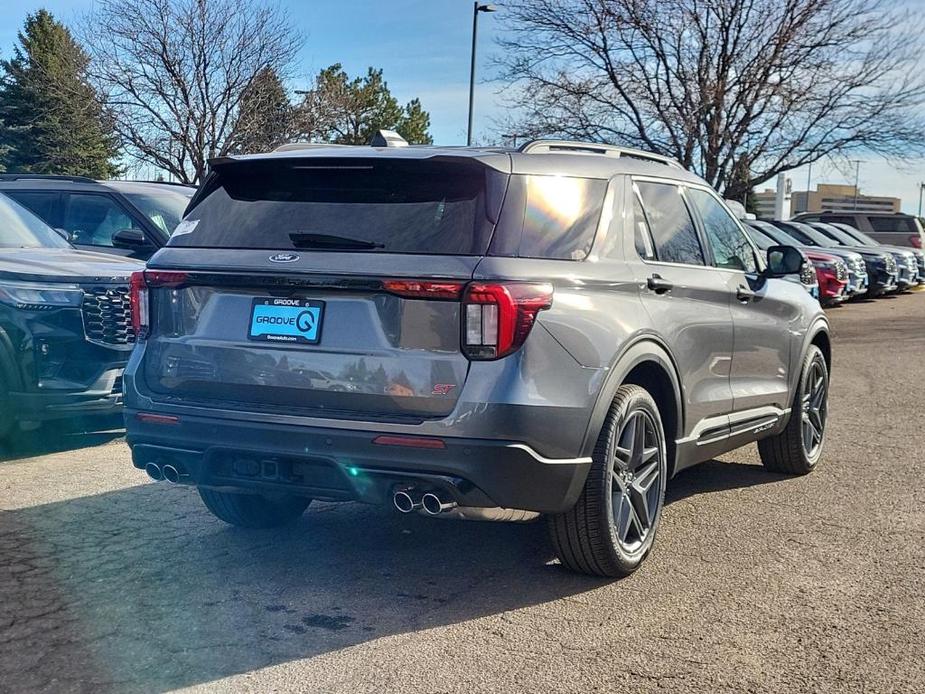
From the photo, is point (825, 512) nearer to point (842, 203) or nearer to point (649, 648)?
point (649, 648)

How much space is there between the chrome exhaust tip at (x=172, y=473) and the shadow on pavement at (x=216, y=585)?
0.43 meters

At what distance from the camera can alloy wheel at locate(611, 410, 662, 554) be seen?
4.60m

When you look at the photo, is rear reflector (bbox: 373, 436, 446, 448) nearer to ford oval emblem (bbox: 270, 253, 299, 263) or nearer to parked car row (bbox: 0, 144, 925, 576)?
parked car row (bbox: 0, 144, 925, 576)

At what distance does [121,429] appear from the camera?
8281 millimetres

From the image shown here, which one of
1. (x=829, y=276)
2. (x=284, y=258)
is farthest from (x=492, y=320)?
(x=829, y=276)

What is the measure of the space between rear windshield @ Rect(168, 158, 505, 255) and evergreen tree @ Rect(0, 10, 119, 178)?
2681 centimetres

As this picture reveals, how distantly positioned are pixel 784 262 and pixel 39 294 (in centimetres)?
462

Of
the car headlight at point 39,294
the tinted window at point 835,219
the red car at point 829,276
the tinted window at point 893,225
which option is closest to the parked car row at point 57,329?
the car headlight at point 39,294

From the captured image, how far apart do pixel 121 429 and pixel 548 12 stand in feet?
73.2

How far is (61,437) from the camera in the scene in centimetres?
795

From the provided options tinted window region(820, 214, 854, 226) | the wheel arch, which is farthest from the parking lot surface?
tinted window region(820, 214, 854, 226)

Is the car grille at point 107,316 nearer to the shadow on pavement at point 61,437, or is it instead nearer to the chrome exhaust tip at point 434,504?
the shadow on pavement at point 61,437

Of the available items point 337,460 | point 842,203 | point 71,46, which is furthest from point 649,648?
point 842,203

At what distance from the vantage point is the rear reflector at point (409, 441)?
397 centimetres
